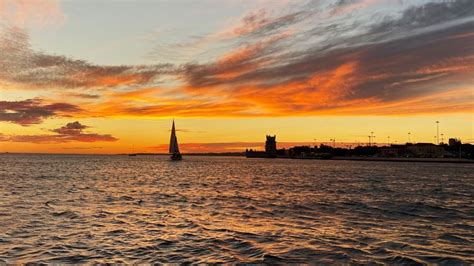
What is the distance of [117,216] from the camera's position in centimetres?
3412

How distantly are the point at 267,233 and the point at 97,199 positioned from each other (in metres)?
27.9

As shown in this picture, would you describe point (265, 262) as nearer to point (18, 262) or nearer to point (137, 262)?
point (137, 262)

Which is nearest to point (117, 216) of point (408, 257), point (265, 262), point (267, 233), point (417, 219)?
point (267, 233)

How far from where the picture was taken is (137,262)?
19500mm

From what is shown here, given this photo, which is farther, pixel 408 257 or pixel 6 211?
pixel 6 211

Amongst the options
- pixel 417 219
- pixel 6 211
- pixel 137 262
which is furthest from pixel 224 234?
pixel 6 211

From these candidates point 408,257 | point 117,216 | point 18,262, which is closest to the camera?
point 18,262

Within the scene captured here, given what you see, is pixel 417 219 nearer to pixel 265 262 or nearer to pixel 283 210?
pixel 283 210

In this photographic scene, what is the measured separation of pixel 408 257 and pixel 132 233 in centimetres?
1654

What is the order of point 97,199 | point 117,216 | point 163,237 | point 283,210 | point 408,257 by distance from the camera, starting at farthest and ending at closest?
point 97,199
point 283,210
point 117,216
point 163,237
point 408,257

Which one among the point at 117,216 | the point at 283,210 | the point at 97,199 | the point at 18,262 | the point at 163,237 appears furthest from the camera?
the point at 97,199

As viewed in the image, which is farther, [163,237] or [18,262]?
[163,237]

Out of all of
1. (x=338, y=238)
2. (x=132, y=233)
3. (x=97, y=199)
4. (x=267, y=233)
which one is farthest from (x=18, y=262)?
(x=97, y=199)

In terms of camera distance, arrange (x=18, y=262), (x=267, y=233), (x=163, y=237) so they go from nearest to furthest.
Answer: (x=18, y=262) → (x=163, y=237) → (x=267, y=233)
